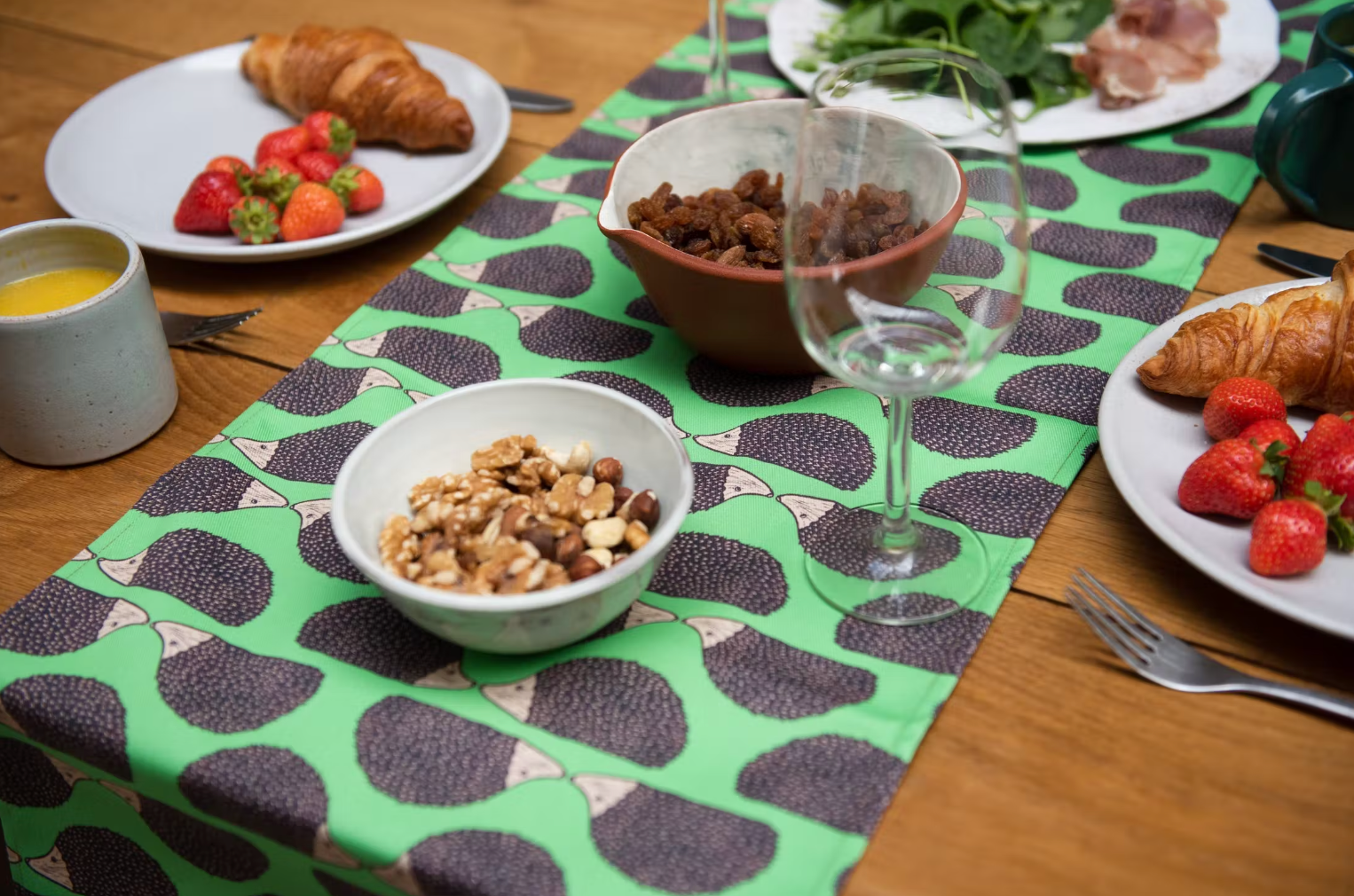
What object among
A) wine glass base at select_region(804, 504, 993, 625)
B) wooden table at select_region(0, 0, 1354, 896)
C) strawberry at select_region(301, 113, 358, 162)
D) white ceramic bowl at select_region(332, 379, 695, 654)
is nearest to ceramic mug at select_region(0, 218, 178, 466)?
wooden table at select_region(0, 0, 1354, 896)

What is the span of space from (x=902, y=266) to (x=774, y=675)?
0.30 meters

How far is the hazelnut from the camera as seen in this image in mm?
914

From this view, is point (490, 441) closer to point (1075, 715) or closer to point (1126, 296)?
point (1075, 715)

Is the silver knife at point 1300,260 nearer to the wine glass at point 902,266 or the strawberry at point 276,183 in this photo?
the wine glass at point 902,266

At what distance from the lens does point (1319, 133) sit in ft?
4.07

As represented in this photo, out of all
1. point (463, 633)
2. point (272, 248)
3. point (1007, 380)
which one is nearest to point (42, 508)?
point (272, 248)

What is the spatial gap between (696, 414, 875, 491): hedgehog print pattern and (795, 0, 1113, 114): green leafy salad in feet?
2.03

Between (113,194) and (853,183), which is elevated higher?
(853,183)

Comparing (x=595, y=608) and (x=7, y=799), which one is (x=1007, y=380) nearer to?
(x=595, y=608)

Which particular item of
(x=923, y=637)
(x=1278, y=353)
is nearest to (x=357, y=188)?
(x=923, y=637)

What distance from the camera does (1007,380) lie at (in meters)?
1.11

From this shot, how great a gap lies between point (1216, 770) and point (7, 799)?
879 millimetres

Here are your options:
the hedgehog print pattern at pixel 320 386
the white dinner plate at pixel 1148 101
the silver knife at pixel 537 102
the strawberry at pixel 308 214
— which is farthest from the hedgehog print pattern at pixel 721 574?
the silver knife at pixel 537 102

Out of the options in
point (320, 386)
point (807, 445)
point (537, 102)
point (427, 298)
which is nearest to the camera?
point (807, 445)
